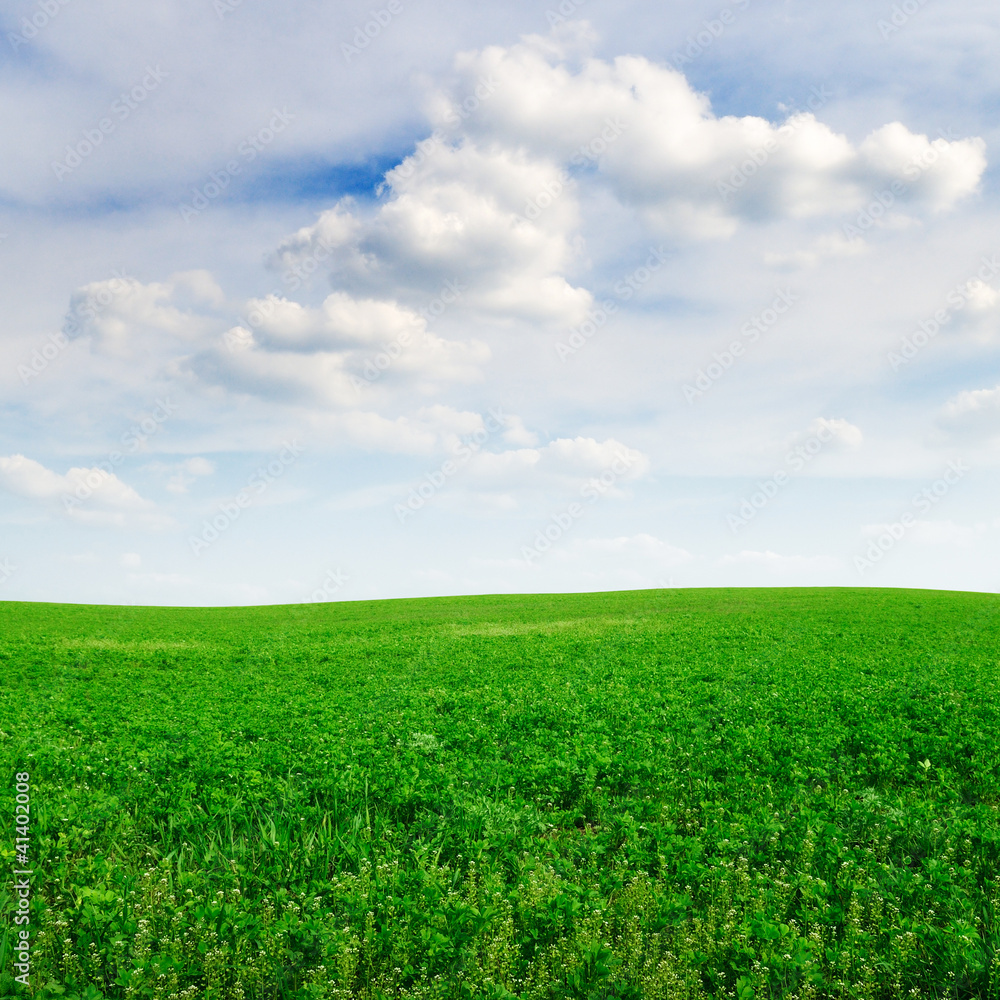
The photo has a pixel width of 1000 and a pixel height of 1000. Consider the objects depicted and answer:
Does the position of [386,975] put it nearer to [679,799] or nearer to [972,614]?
[679,799]

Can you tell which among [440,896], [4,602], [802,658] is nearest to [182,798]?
[440,896]

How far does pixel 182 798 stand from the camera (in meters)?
10.4

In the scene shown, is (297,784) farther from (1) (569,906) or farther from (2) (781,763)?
(2) (781,763)

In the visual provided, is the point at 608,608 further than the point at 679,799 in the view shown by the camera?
Yes

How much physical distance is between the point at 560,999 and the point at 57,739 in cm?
1255

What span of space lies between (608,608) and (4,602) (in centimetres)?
4980

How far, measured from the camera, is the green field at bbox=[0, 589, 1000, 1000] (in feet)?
21.1

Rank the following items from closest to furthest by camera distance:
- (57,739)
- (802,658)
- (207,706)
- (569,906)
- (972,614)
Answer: (569,906), (57,739), (207,706), (802,658), (972,614)

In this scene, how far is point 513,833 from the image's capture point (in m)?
9.48

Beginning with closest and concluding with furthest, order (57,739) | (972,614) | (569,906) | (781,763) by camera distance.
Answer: (569,906)
(781,763)
(57,739)
(972,614)

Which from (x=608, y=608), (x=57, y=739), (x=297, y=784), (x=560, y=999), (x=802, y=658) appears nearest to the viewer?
(x=560, y=999)

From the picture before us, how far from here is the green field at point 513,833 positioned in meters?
6.44

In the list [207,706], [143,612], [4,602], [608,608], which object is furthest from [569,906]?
[4,602]

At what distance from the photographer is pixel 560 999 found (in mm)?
6145
